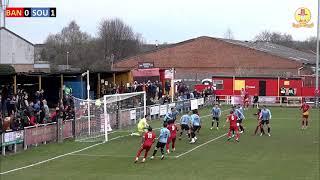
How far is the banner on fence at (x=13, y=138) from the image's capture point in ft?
91.7

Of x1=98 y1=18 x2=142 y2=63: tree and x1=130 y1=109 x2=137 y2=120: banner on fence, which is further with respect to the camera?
x1=98 y1=18 x2=142 y2=63: tree

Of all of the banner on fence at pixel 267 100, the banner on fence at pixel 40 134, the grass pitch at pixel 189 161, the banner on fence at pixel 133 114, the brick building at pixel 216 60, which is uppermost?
Result: the brick building at pixel 216 60

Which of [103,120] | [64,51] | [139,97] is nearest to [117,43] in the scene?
[64,51]

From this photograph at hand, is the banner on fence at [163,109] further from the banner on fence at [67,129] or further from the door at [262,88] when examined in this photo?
the door at [262,88]

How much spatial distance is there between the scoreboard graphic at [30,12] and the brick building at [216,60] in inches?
2422

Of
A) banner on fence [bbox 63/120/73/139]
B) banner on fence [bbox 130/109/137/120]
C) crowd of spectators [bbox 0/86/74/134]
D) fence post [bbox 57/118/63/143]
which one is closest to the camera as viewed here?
crowd of spectators [bbox 0/86/74/134]

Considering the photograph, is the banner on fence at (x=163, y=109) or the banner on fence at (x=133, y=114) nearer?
the banner on fence at (x=133, y=114)

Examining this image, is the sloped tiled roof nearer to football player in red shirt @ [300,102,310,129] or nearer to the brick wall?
the brick wall

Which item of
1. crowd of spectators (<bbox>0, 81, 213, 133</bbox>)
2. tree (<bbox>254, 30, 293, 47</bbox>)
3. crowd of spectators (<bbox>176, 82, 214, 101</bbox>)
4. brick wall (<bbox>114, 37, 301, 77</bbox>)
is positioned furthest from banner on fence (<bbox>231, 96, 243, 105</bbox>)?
tree (<bbox>254, 30, 293, 47</bbox>)

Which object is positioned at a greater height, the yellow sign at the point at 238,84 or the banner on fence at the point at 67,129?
the yellow sign at the point at 238,84

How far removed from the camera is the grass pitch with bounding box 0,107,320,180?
22.4 meters

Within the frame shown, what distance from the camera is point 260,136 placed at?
118 feet

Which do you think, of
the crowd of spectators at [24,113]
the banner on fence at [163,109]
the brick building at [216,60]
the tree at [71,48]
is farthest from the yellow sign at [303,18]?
the tree at [71,48]

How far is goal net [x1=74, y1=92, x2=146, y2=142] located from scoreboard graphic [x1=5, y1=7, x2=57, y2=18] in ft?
38.4
